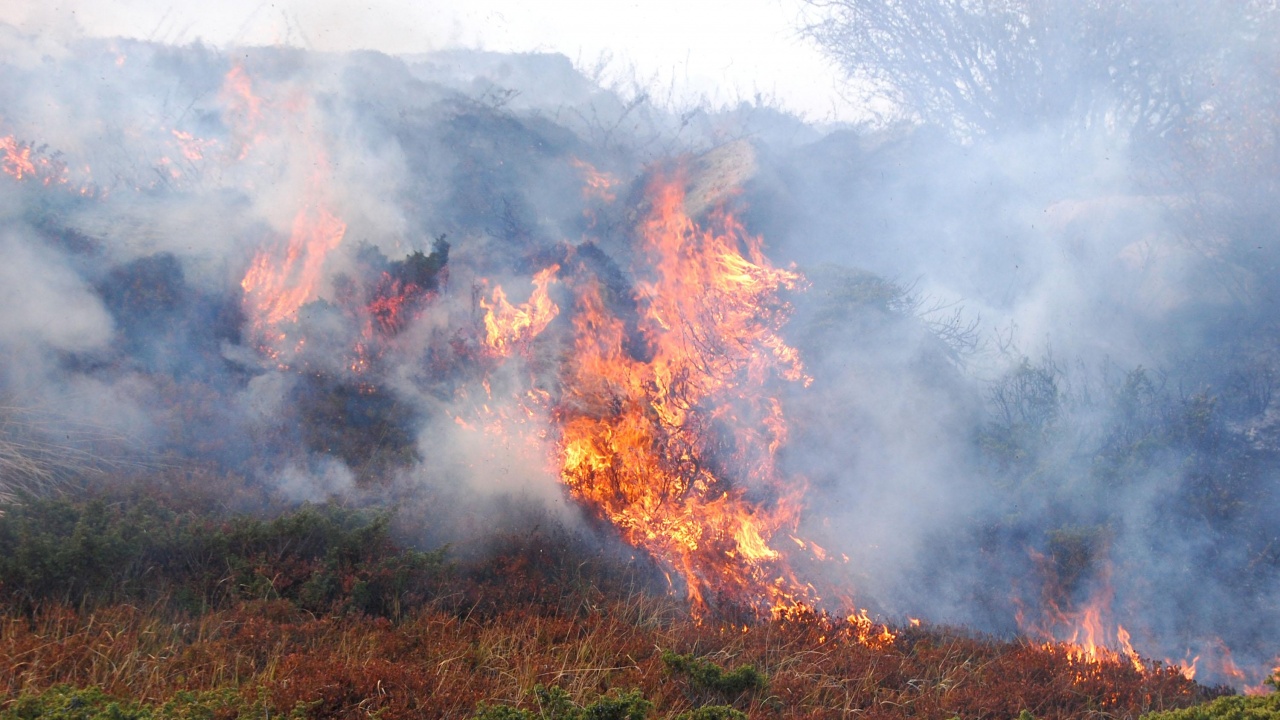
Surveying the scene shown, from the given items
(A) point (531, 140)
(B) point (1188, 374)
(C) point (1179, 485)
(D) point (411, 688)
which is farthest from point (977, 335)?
(D) point (411, 688)

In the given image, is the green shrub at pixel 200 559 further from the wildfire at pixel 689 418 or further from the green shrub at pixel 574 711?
the wildfire at pixel 689 418

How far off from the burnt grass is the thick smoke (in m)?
1.05

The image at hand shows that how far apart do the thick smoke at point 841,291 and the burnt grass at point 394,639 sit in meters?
1.05

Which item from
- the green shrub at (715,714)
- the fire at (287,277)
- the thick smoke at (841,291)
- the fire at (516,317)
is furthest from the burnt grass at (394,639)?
the fire at (287,277)

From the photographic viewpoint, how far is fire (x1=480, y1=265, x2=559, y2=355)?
9602 mm

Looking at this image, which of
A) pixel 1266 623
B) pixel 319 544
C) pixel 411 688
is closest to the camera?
pixel 411 688

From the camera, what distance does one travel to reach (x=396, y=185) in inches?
531

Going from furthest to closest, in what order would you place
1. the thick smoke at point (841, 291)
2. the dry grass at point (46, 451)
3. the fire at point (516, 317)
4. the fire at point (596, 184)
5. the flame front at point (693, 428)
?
the fire at point (596, 184) < the fire at point (516, 317) < the thick smoke at point (841, 291) < the flame front at point (693, 428) < the dry grass at point (46, 451)

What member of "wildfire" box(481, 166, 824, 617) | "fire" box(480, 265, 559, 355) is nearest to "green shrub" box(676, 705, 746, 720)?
"wildfire" box(481, 166, 824, 617)

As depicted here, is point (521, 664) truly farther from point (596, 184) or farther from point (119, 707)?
point (596, 184)

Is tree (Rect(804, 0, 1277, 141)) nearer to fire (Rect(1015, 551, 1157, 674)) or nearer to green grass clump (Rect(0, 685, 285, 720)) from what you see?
fire (Rect(1015, 551, 1157, 674))

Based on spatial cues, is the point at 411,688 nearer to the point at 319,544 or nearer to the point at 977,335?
the point at 319,544

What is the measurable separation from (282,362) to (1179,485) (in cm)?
965

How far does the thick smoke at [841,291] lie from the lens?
28.2 feet
